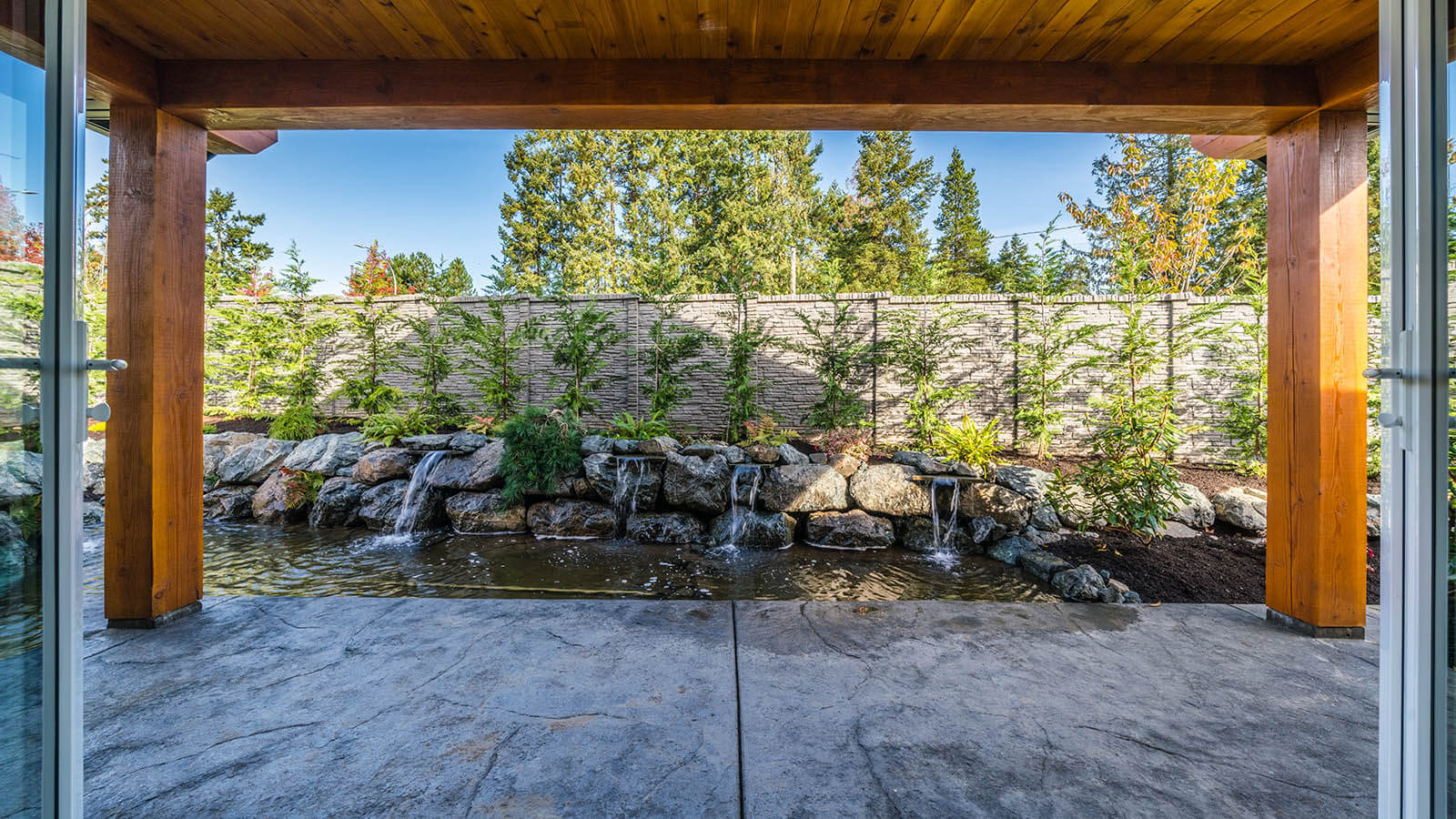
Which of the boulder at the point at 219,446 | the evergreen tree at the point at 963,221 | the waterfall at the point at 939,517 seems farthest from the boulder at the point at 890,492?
the evergreen tree at the point at 963,221

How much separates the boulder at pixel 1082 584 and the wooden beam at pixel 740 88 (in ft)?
7.48

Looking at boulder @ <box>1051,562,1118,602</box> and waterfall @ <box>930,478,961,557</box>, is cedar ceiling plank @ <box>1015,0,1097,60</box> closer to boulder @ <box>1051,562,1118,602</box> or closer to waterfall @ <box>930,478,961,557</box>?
boulder @ <box>1051,562,1118,602</box>

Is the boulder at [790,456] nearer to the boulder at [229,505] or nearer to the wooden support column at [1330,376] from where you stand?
the wooden support column at [1330,376]

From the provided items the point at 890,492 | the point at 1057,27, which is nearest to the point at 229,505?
the point at 890,492

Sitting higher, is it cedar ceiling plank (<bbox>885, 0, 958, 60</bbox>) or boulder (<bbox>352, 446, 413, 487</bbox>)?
cedar ceiling plank (<bbox>885, 0, 958, 60</bbox>)

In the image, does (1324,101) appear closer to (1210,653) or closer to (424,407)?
(1210,653)

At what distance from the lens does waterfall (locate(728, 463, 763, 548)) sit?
439 cm

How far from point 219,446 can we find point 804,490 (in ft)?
18.3

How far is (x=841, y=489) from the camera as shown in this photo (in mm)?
4453

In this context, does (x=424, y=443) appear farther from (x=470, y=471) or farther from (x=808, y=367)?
(x=808, y=367)

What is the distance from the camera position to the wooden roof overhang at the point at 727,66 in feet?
6.73

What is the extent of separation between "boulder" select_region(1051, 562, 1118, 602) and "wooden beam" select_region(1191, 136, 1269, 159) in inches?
87.8

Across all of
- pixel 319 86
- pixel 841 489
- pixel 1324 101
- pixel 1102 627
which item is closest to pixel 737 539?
pixel 841 489

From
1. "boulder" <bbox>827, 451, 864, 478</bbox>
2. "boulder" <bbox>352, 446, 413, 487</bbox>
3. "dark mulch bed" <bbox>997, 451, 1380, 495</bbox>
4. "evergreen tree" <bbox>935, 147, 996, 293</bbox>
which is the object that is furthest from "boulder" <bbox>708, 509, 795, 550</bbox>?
"evergreen tree" <bbox>935, 147, 996, 293</bbox>
